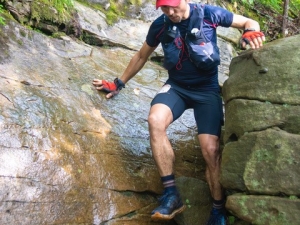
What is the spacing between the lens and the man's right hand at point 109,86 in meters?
6.04

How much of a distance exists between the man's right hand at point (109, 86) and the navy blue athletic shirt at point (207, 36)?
46.1 inches

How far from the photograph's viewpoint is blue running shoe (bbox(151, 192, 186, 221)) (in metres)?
4.23

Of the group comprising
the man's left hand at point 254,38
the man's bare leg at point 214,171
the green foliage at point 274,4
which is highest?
the man's left hand at point 254,38

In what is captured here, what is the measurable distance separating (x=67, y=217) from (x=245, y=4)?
9431 millimetres

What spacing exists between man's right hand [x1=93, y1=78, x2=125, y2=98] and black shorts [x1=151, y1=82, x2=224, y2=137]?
1.17 metres

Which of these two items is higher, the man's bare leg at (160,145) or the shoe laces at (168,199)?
the man's bare leg at (160,145)

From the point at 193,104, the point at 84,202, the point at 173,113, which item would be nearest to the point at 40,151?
the point at 84,202

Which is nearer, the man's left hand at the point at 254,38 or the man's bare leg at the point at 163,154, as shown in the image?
the man's bare leg at the point at 163,154

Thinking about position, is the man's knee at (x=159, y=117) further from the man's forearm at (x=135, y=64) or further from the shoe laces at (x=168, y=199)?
the man's forearm at (x=135, y=64)

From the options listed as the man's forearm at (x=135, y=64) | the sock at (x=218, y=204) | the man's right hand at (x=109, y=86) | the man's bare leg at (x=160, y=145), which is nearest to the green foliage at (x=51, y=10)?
the man's right hand at (x=109, y=86)

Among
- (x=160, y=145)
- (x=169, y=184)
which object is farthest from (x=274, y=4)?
(x=169, y=184)

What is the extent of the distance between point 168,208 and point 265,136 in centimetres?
144

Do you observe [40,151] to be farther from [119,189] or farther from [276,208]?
[276,208]

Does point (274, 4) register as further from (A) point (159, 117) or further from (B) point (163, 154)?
(B) point (163, 154)
